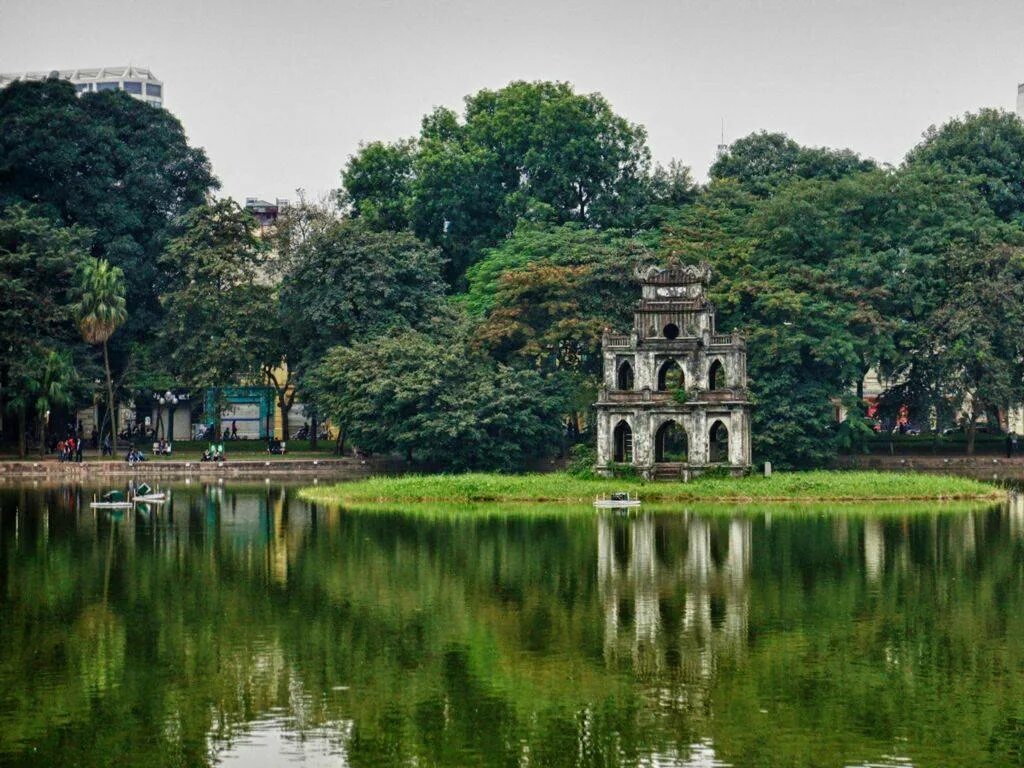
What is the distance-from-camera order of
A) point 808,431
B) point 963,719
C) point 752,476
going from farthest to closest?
point 808,431 < point 752,476 < point 963,719

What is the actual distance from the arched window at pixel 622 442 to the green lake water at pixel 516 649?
1866 cm

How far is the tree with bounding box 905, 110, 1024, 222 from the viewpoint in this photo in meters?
79.0

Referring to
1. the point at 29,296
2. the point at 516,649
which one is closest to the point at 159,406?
the point at 29,296

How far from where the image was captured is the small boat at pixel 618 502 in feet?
176

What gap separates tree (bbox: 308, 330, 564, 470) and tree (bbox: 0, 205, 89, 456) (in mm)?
13564

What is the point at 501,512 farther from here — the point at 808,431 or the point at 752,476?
the point at 808,431

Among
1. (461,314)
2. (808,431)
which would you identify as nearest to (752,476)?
(808,431)

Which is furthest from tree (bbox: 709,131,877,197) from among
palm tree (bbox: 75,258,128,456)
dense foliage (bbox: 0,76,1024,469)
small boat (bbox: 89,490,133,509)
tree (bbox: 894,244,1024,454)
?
small boat (bbox: 89,490,133,509)

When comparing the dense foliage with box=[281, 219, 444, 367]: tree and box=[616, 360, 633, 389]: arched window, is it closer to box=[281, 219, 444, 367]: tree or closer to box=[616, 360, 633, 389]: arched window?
box=[281, 219, 444, 367]: tree

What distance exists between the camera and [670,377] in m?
73.8

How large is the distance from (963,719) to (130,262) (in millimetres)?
65219

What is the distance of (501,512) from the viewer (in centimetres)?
5219

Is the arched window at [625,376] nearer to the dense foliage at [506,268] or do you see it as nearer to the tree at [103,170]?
the dense foliage at [506,268]

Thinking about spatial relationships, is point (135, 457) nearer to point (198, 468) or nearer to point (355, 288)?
point (198, 468)
